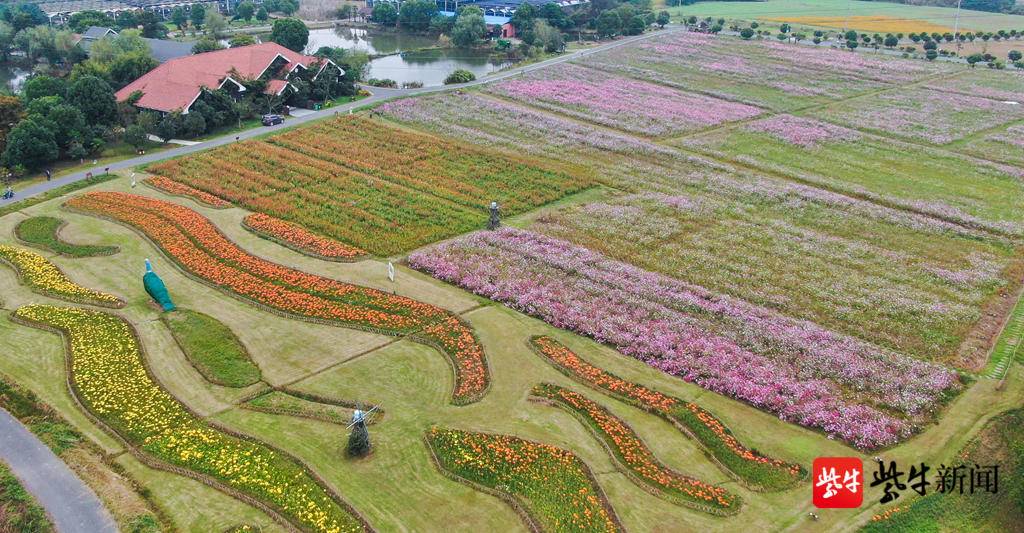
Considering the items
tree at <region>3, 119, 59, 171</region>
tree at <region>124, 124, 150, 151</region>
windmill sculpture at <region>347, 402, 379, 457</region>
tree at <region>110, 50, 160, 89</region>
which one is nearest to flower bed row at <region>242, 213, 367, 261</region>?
windmill sculpture at <region>347, 402, 379, 457</region>

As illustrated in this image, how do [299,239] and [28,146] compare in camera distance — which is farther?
[28,146]

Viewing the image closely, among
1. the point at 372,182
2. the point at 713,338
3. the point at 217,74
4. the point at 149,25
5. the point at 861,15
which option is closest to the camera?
the point at 713,338

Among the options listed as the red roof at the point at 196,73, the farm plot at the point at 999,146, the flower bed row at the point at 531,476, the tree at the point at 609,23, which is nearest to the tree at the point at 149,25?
the red roof at the point at 196,73

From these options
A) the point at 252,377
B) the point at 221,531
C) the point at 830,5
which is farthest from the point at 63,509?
the point at 830,5

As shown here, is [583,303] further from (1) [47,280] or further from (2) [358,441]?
(1) [47,280]

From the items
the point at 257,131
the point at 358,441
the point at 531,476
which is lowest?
the point at 531,476

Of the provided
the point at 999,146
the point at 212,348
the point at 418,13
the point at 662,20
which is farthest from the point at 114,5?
the point at 999,146

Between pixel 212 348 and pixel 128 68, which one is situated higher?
pixel 128 68

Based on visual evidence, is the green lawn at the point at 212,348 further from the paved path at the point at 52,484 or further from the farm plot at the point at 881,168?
the farm plot at the point at 881,168
